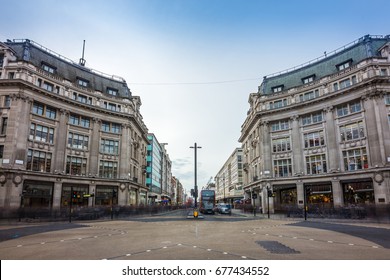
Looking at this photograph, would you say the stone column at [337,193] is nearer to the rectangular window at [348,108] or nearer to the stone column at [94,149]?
the rectangular window at [348,108]

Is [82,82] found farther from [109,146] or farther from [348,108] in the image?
[348,108]

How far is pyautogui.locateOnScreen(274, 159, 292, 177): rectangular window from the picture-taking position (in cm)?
4616

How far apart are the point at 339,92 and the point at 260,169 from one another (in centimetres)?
1896

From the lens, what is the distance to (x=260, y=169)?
167 feet

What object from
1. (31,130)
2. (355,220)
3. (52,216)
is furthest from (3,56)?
(355,220)

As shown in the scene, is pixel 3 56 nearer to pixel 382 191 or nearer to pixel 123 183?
pixel 123 183

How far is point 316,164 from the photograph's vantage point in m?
43.3

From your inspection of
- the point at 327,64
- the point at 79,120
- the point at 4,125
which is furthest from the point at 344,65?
the point at 4,125

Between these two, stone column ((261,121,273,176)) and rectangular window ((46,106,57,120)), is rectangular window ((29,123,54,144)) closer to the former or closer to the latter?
rectangular window ((46,106,57,120))

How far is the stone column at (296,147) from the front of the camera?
4453 cm

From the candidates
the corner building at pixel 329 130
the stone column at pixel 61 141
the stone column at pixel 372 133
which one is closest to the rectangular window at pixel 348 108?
the corner building at pixel 329 130

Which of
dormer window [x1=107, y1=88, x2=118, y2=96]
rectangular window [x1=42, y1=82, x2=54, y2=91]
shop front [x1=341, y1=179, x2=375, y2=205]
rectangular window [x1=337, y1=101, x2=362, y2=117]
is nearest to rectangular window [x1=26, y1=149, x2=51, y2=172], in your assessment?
rectangular window [x1=42, y1=82, x2=54, y2=91]

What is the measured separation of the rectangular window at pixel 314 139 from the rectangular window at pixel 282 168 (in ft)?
14.3

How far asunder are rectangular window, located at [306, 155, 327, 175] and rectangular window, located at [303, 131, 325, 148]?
1978 millimetres
